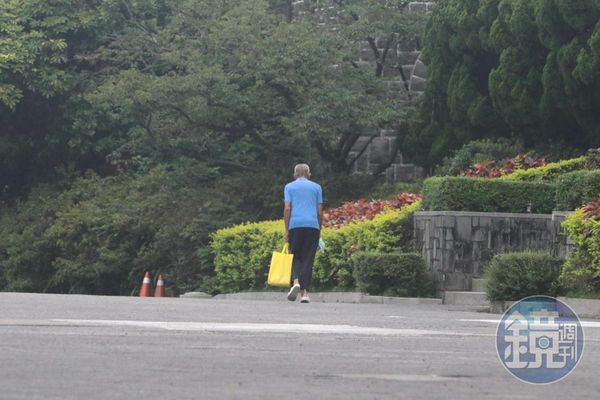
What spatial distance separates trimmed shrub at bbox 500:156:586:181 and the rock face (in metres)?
10.0

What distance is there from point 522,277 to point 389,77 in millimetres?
17678

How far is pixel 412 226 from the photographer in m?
24.7

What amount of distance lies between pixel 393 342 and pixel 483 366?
1884mm

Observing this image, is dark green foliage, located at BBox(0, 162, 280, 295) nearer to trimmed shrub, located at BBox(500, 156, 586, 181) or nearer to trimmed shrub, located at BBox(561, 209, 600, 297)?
trimmed shrub, located at BBox(500, 156, 586, 181)

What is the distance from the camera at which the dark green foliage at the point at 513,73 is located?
2858 centimetres

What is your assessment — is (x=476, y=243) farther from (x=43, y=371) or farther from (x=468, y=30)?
(x=43, y=371)

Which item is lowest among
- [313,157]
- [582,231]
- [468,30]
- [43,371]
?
[43,371]

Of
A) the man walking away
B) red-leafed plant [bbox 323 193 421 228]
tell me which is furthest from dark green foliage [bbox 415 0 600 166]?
the man walking away

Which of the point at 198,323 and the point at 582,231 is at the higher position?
the point at 582,231

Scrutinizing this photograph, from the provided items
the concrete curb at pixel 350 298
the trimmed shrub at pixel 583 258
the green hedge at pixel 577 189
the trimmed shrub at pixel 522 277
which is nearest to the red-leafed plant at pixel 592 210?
the trimmed shrub at pixel 583 258

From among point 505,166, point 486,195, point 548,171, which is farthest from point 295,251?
point 505,166

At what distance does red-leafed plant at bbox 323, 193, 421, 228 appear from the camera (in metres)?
27.7

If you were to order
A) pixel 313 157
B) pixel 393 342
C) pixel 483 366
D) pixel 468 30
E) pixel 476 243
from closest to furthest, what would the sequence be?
1. pixel 483 366
2. pixel 393 342
3. pixel 476 243
4. pixel 468 30
5. pixel 313 157

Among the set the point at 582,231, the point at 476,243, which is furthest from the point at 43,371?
the point at 476,243
